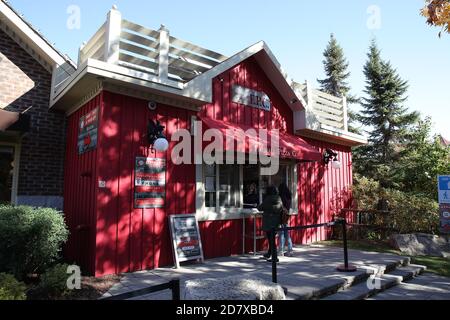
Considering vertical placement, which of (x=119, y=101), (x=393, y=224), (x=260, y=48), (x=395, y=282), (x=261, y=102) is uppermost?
(x=260, y=48)

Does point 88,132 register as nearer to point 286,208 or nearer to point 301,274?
point 286,208

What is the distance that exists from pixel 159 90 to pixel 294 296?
4651mm

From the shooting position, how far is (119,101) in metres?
7.01

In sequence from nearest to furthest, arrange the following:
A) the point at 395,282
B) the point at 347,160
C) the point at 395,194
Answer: the point at 395,282
the point at 395,194
the point at 347,160

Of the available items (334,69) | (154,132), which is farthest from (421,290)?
(334,69)

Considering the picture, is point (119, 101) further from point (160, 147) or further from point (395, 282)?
point (395, 282)

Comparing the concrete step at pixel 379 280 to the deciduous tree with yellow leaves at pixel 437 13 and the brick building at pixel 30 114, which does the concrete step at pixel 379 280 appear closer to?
the deciduous tree with yellow leaves at pixel 437 13

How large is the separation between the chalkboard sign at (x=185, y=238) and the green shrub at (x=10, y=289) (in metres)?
3.29

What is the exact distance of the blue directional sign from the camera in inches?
380

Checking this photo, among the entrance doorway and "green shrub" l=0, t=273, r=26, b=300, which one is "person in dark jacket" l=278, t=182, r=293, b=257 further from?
the entrance doorway

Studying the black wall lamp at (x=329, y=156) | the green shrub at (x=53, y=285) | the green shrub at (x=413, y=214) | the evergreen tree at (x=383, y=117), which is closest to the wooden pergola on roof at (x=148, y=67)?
the black wall lamp at (x=329, y=156)

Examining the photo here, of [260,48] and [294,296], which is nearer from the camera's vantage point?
[294,296]
